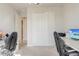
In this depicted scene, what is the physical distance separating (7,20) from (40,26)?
46cm

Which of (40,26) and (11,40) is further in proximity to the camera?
(40,26)

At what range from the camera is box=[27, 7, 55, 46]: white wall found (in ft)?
4.67

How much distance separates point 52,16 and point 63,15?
0.50 feet

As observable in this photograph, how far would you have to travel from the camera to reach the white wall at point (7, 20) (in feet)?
4.09

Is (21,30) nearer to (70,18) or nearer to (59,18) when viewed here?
(59,18)

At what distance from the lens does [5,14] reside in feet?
4.25

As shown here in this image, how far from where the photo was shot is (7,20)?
1346 mm

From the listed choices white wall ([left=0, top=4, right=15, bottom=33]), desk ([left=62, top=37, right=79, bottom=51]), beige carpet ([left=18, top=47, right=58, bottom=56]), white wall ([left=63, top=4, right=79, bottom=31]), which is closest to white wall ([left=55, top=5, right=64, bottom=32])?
white wall ([left=63, top=4, right=79, bottom=31])

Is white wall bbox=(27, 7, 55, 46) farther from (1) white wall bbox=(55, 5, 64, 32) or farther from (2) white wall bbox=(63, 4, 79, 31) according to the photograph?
(2) white wall bbox=(63, 4, 79, 31)

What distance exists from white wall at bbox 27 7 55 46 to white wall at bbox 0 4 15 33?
232 mm

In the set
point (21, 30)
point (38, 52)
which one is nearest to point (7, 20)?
point (21, 30)

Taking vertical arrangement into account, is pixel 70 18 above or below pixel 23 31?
above

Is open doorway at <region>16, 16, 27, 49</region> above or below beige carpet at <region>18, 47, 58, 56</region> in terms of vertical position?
above

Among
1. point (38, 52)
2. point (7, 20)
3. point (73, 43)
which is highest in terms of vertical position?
point (7, 20)
